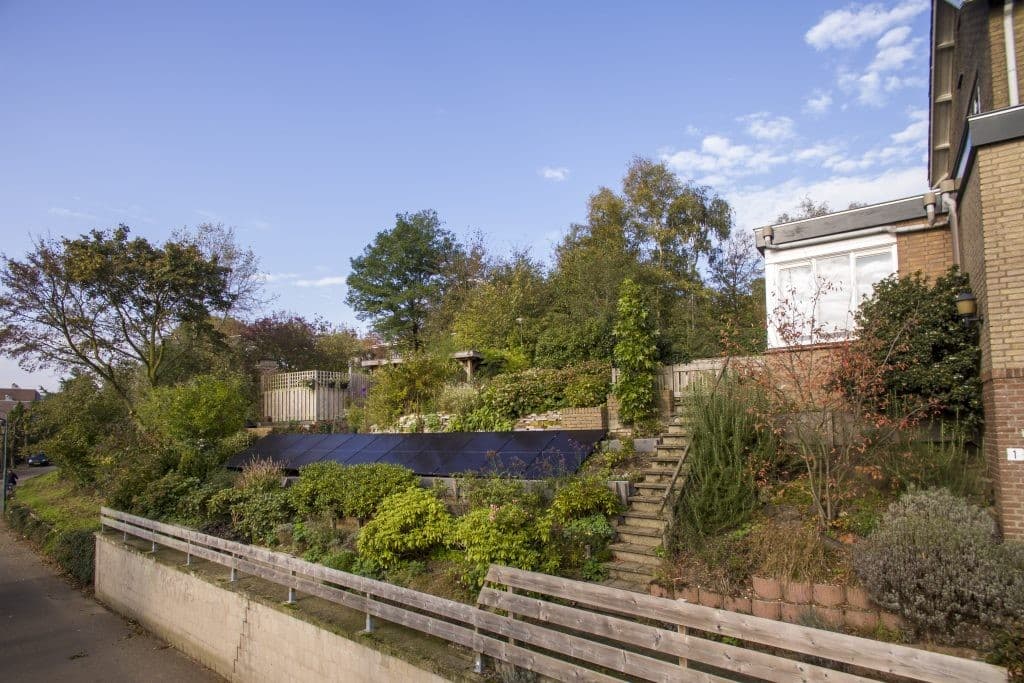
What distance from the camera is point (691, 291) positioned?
23.3 meters

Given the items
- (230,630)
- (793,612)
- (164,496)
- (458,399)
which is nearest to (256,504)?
(230,630)

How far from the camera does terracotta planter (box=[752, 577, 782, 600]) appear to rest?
20.0 ft

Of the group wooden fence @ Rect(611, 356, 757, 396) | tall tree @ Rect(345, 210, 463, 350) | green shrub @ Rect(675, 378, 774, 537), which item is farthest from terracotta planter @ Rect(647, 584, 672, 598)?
tall tree @ Rect(345, 210, 463, 350)

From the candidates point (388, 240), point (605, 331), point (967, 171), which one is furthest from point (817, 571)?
point (388, 240)

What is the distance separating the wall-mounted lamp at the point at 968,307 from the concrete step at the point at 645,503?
4.55m

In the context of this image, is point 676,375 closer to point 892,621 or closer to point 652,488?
point 652,488

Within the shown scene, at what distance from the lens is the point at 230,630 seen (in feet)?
28.9

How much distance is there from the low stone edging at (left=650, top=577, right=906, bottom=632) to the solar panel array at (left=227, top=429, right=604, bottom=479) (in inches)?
142

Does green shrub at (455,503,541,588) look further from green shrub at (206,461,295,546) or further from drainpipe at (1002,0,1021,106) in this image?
drainpipe at (1002,0,1021,106)

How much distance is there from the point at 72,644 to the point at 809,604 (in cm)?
1131

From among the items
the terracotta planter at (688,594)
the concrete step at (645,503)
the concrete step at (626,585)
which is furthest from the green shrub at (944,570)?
the concrete step at (645,503)

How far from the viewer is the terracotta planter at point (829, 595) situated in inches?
231

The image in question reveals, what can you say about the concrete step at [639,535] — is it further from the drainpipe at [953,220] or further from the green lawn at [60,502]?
the green lawn at [60,502]

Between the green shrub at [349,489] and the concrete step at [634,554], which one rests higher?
the green shrub at [349,489]
